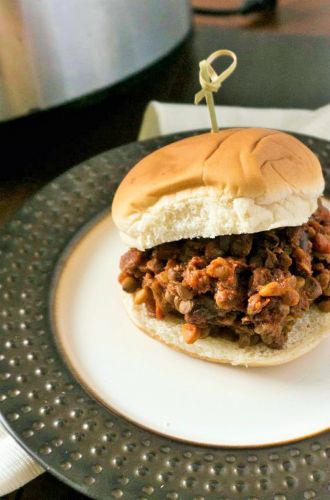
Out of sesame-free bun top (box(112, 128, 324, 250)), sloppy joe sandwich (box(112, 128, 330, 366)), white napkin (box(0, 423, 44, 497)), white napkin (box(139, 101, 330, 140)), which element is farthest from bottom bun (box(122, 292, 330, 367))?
white napkin (box(139, 101, 330, 140))

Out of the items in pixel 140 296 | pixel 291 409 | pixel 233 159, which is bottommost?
pixel 291 409

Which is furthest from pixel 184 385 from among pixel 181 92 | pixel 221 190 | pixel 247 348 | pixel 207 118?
pixel 181 92

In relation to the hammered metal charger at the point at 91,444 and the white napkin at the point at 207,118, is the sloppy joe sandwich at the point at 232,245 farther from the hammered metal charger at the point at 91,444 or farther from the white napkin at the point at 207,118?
the white napkin at the point at 207,118

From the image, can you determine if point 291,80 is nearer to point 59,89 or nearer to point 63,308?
point 59,89

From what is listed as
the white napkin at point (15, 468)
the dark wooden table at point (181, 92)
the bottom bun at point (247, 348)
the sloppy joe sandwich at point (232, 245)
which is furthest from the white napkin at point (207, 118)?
the white napkin at point (15, 468)

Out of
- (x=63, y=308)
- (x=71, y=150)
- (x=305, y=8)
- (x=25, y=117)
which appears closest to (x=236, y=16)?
(x=305, y=8)

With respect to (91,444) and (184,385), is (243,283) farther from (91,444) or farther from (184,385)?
(91,444)

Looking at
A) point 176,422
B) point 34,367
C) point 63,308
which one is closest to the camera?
point 176,422
